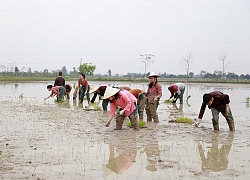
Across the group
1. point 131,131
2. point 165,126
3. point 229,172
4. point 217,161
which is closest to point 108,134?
point 131,131

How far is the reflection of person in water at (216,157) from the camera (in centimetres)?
534

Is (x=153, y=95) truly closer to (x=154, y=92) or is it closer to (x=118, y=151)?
(x=154, y=92)

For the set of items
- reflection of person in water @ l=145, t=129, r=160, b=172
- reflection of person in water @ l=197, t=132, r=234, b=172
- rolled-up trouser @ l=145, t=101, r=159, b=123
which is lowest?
reflection of person in water @ l=197, t=132, r=234, b=172

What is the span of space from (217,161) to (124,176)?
6.30 ft

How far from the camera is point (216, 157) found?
5.98 meters

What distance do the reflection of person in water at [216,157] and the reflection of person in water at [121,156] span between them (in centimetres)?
129

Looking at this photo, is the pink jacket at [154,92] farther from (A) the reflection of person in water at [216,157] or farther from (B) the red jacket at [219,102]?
(A) the reflection of person in water at [216,157]

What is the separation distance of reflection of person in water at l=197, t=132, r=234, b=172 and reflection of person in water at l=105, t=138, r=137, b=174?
1.29m

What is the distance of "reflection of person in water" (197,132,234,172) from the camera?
210 inches

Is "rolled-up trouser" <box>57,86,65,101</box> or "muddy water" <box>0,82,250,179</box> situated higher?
"rolled-up trouser" <box>57,86,65,101</box>

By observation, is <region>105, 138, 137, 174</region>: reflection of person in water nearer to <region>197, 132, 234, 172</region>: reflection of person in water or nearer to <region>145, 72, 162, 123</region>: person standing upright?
Answer: <region>197, 132, 234, 172</region>: reflection of person in water

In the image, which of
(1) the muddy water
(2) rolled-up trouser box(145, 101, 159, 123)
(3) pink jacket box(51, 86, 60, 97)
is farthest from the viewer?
(3) pink jacket box(51, 86, 60, 97)

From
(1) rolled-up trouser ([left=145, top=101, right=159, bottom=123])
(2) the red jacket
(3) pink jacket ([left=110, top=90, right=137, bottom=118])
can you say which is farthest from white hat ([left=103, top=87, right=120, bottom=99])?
(2) the red jacket

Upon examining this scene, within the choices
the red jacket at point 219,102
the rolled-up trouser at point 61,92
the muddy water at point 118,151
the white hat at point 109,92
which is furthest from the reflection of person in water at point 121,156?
the rolled-up trouser at point 61,92
